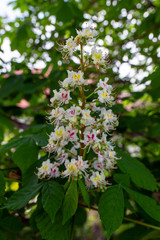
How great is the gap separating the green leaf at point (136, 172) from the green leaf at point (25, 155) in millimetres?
419

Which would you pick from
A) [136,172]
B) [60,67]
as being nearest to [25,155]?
[136,172]

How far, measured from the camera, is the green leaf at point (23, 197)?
2.93ft

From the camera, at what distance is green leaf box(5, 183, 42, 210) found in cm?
89

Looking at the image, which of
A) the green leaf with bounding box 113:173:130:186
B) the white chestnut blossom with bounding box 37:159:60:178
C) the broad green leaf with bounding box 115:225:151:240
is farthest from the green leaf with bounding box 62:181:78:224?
the broad green leaf with bounding box 115:225:151:240

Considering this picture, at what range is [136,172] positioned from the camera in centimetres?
114

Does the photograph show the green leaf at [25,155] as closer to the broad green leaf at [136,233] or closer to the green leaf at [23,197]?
the green leaf at [23,197]

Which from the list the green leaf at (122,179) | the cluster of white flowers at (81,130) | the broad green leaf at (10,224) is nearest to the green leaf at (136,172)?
the green leaf at (122,179)

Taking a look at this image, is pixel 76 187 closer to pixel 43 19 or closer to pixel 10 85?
pixel 10 85

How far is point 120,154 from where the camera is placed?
1.17 m

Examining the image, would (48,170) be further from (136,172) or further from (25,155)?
(136,172)

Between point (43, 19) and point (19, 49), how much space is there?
544 mm

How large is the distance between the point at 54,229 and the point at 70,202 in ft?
0.50

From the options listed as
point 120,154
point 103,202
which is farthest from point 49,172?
point 120,154

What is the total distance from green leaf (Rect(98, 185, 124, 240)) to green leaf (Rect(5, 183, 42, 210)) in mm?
273
